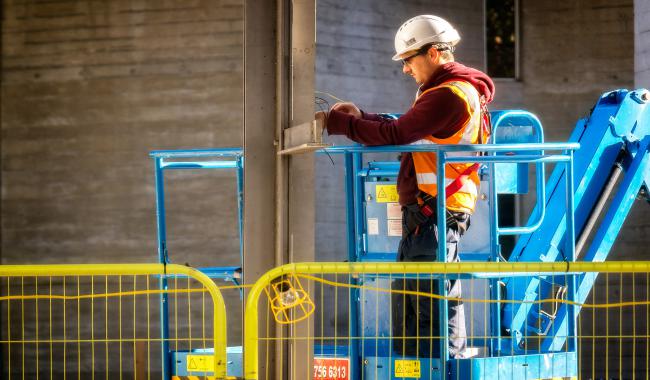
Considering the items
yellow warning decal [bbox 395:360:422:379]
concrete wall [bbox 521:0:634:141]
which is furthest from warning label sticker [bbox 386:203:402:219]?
concrete wall [bbox 521:0:634:141]

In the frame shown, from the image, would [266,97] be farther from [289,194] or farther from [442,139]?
[442,139]

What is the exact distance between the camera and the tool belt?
5844mm

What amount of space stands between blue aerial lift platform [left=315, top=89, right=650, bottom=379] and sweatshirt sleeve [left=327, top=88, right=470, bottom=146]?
0.09m

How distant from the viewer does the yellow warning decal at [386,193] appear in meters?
6.38

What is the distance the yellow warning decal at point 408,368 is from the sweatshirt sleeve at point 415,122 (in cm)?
133

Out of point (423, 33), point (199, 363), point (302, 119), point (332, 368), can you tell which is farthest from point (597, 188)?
point (199, 363)

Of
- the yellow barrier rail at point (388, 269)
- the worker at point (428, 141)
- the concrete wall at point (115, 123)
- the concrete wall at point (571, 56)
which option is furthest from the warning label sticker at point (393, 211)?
the concrete wall at point (571, 56)

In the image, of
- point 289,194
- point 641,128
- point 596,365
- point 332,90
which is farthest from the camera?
point 596,365

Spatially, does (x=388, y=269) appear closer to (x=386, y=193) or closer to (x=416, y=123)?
(x=416, y=123)

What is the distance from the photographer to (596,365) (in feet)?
42.7

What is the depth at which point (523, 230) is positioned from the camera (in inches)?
249

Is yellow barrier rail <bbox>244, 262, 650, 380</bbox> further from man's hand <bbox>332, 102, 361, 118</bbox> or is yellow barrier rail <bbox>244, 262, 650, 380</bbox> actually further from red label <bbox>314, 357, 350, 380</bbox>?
red label <bbox>314, 357, 350, 380</bbox>

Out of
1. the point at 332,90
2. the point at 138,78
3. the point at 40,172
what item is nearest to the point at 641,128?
the point at 332,90

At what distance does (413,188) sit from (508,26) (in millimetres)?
7887
